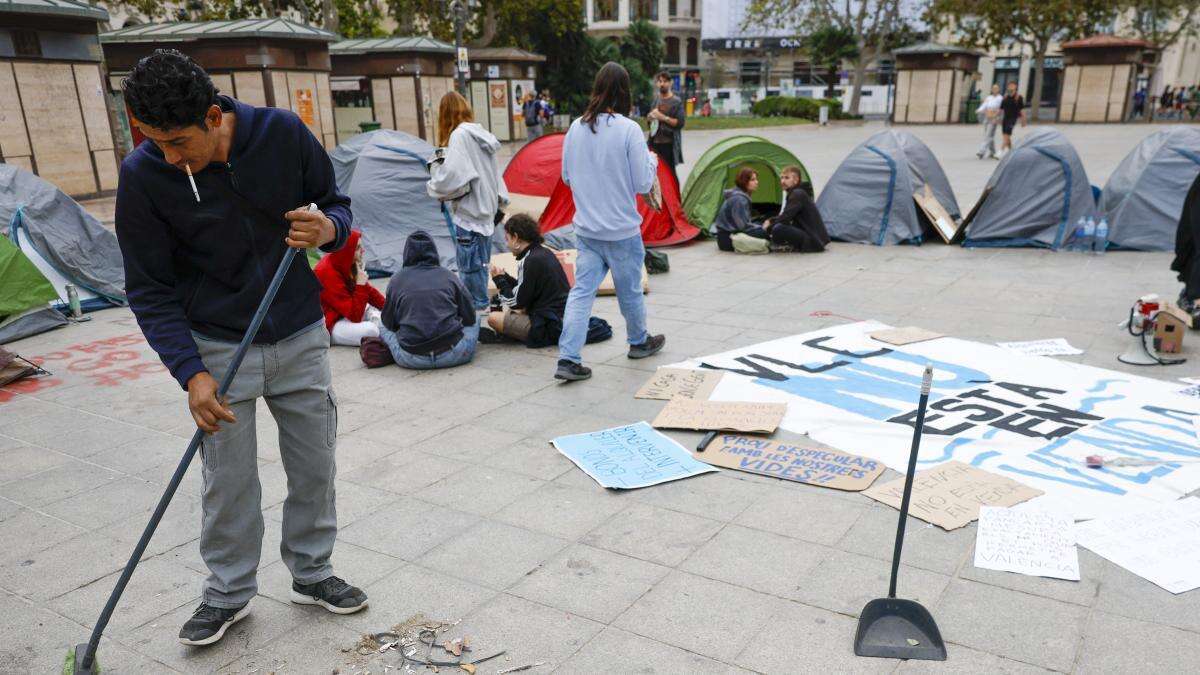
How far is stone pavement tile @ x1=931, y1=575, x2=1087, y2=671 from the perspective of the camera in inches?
109

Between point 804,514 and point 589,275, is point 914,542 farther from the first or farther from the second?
point 589,275

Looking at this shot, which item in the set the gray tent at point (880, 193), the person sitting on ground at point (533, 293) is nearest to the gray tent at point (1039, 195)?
the gray tent at point (880, 193)

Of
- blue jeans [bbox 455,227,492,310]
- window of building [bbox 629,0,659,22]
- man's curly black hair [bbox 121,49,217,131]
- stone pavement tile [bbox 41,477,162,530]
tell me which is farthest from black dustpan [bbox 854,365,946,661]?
window of building [bbox 629,0,659,22]

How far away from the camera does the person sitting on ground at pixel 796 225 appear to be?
32.7ft

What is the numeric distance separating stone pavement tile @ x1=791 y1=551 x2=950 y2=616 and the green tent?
7.97 m

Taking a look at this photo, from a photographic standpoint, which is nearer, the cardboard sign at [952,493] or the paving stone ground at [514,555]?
the paving stone ground at [514,555]

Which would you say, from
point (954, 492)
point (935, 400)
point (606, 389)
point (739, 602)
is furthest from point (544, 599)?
point (935, 400)

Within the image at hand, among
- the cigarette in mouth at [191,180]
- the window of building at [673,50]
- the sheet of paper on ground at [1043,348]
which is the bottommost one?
the sheet of paper on ground at [1043,348]

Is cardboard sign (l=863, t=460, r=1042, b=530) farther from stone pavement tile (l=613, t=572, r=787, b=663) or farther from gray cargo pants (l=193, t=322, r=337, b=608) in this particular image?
gray cargo pants (l=193, t=322, r=337, b=608)

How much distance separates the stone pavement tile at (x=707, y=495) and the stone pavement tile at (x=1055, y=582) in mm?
795

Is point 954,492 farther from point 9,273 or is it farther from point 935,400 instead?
point 9,273

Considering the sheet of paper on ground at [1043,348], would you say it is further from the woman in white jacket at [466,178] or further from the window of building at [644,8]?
the window of building at [644,8]

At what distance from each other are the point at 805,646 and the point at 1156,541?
5.44ft

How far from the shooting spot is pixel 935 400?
5.13 m
